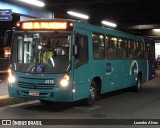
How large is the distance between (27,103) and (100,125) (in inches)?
188

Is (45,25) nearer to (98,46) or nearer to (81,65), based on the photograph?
(81,65)

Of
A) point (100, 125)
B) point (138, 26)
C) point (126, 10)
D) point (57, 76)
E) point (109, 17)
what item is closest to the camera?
point (100, 125)

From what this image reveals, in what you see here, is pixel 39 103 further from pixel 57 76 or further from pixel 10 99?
pixel 57 76

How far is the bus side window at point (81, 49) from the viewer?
12164 mm

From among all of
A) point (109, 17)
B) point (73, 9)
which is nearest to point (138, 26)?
point (109, 17)

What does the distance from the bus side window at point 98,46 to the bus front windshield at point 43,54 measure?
78.4 inches

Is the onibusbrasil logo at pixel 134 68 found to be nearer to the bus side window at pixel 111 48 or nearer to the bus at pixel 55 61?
the bus side window at pixel 111 48

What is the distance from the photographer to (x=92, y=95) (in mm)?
13617

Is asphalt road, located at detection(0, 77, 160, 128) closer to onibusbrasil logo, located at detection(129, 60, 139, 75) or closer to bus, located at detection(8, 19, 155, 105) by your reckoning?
bus, located at detection(8, 19, 155, 105)

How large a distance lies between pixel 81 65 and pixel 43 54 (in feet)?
4.34

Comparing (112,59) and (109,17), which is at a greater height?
(109,17)

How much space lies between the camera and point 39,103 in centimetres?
1396

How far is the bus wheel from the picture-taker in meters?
13.4

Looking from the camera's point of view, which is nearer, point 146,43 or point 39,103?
point 39,103
